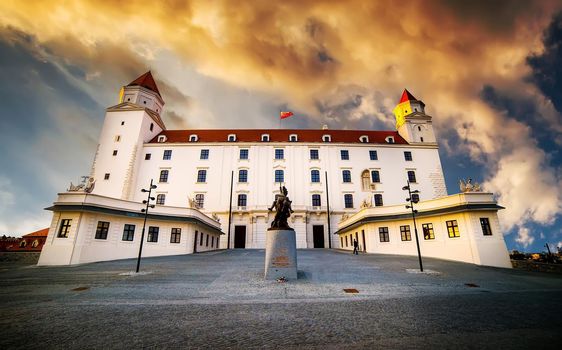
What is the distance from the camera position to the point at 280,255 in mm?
10312

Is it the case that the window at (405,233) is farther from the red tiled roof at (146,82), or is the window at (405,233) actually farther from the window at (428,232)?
the red tiled roof at (146,82)

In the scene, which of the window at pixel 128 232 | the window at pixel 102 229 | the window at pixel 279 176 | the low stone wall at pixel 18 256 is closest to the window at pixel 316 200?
the window at pixel 279 176

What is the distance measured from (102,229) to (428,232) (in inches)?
1061

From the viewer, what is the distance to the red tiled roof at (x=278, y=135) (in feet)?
138

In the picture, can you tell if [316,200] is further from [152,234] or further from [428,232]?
[152,234]

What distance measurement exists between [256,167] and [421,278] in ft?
99.0

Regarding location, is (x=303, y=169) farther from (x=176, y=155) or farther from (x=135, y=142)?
(x=135, y=142)

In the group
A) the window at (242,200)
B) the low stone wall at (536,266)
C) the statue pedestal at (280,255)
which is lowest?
the low stone wall at (536,266)

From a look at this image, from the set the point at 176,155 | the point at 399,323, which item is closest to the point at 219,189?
the point at 176,155

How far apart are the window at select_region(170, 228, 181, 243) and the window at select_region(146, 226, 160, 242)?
4.28 ft

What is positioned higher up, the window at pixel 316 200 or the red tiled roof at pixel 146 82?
the red tiled roof at pixel 146 82

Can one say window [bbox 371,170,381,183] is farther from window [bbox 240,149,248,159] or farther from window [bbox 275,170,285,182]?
window [bbox 240,149,248,159]

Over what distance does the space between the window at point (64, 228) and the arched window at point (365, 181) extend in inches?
1365

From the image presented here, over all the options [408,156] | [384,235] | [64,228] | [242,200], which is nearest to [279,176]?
[242,200]
